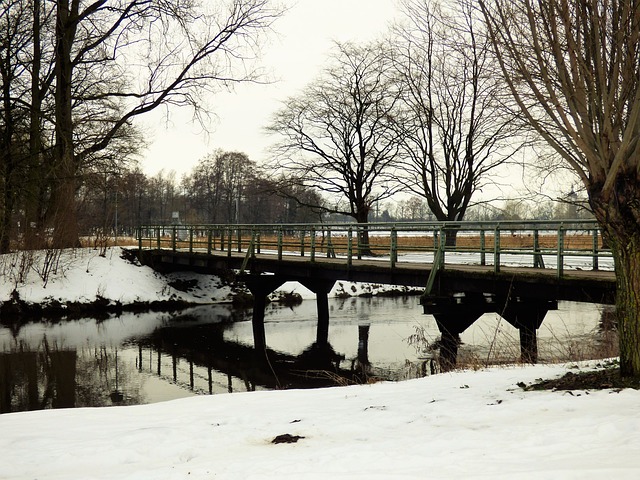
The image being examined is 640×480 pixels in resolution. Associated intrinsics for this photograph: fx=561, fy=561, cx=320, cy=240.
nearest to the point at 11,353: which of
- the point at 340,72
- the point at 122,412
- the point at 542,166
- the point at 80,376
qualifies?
the point at 80,376

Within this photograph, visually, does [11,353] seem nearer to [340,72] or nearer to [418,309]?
[418,309]

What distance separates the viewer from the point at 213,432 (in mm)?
5570

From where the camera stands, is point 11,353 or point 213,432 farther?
point 11,353

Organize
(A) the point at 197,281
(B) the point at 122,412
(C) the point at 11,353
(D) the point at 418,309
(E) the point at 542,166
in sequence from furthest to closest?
(A) the point at 197,281 < (D) the point at 418,309 < (E) the point at 542,166 < (C) the point at 11,353 < (B) the point at 122,412

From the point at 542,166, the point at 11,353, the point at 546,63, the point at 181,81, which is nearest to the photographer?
the point at 546,63

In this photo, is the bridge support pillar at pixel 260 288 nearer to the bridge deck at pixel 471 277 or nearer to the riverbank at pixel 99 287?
the bridge deck at pixel 471 277

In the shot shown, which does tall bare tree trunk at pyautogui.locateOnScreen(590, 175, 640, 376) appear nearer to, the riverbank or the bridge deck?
the bridge deck

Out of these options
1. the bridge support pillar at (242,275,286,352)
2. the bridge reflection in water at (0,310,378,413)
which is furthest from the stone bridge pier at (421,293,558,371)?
the bridge support pillar at (242,275,286,352)

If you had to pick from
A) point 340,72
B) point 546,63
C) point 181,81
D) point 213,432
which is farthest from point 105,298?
point 546,63

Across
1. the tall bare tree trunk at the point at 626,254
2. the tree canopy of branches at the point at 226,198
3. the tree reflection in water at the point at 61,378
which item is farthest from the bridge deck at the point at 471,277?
the tree canopy of branches at the point at 226,198

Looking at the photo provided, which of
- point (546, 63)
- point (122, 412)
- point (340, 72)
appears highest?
point (340, 72)

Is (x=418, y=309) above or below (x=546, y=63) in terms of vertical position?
below

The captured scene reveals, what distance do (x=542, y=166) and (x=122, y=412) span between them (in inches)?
717

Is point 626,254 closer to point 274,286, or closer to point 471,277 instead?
point 471,277
